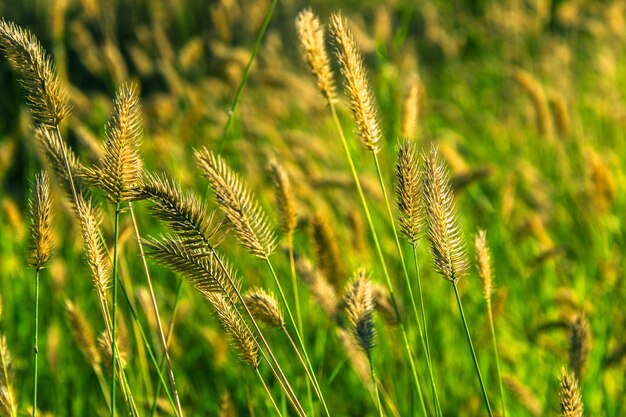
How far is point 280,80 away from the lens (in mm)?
3590

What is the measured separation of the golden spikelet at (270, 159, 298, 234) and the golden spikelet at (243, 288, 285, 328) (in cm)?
25

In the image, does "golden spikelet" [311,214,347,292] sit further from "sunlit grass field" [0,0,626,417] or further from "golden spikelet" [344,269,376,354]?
"golden spikelet" [344,269,376,354]

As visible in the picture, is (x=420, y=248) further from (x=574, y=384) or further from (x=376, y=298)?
(x=574, y=384)

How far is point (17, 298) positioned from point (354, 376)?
1392 millimetres

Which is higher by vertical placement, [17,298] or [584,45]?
[584,45]

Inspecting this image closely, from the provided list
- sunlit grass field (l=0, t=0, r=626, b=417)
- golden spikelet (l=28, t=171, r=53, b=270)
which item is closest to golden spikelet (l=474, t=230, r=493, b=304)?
sunlit grass field (l=0, t=0, r=626, b=417)

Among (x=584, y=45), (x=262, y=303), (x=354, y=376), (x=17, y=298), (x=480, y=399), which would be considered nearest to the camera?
(x=262, y=303)

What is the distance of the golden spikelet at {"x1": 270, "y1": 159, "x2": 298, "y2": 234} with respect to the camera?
1.64 metres

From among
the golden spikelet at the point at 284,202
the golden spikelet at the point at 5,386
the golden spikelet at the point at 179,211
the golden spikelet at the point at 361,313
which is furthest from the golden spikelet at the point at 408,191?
the golden spikelet at the point at 5,386

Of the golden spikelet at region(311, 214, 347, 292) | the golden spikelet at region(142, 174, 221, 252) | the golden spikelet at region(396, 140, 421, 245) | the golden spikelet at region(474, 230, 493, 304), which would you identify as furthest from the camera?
the golden spikelet at region(311, 214, 347, 292)

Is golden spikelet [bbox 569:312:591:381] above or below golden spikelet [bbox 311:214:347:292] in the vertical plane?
below

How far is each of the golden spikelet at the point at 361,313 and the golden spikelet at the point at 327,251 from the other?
16.4 inches

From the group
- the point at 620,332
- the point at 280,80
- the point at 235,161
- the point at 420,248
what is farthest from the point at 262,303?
the point at 235,161

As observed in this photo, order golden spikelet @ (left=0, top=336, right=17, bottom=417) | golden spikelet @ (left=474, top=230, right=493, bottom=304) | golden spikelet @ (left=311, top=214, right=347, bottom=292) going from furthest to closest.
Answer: golden spikelet @ (left=311, top=214, right=347, bottom=292)
golden spikelet @ (left=474, top=230, right=493, bottom=304)
golden spikelet @ (left=0, top=336, right=17, bottom=417)
